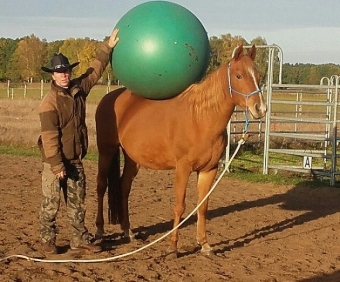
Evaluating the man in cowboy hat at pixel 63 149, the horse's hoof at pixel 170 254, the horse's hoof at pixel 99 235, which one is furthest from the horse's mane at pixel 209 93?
the horse's hoof at pixel 99 235

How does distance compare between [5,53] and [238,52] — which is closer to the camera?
[238,52]

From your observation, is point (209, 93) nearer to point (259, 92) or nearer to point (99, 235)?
point (259, 92)

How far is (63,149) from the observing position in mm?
5305

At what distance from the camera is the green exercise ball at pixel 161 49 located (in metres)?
5.41

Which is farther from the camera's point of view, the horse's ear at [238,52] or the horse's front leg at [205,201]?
the horse's front leg at [205,201]

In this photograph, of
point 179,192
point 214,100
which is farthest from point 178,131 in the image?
point 179,192

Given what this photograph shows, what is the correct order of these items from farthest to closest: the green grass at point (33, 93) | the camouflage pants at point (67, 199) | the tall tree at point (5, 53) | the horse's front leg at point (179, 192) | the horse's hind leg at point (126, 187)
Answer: the tall tree at point (5, 53) < the green grass at point (33, 93) < the horse's hind leg at point (126, 187) < the horse's front leg at point (179, 192) < the camouflage pants at point (67, 199)

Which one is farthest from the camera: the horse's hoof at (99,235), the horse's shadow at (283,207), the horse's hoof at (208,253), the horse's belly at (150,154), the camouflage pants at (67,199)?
the horse's shadow at (283,207)

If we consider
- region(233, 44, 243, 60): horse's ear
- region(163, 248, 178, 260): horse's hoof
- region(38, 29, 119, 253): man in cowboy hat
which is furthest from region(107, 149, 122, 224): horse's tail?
region(233, 44, 243, 60): horse's ear

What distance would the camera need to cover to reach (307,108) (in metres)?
25.8

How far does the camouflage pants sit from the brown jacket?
0.15m

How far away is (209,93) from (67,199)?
5.72 feet

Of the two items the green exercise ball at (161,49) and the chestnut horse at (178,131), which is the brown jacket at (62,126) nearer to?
the green exercise ball at (161,49)

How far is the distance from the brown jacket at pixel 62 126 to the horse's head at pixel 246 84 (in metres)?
1.48
